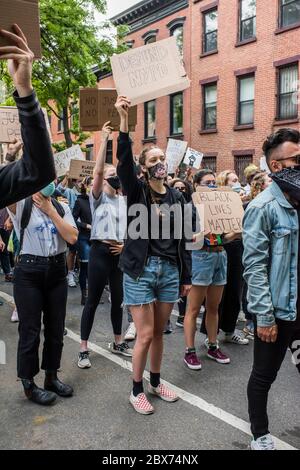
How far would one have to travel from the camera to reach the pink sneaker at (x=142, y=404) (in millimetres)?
3457

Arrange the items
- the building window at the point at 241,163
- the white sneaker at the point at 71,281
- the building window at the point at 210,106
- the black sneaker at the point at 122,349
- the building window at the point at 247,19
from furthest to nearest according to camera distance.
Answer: the building window at the point at 210,106, the building window at the point at 241,163, the building window at the point at 247,19, the white sneaker at the point at 71,281, the black sneaker at the point at 122,349

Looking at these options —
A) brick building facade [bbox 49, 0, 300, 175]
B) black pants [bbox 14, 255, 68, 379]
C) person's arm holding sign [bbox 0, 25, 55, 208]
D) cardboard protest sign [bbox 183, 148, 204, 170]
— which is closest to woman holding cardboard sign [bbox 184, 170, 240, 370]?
black pants [bbox 14, 255, 68, 379]

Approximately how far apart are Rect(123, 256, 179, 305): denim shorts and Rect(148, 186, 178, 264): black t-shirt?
52 mm

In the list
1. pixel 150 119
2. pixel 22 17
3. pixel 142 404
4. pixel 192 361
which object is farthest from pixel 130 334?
pixel 150 119

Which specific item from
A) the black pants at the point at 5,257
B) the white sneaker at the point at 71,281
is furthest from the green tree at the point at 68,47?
the white sneaker at the point at 71,281

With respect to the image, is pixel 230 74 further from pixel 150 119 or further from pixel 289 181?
pixel 289 181

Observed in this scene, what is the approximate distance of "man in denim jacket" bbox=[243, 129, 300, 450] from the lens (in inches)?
108

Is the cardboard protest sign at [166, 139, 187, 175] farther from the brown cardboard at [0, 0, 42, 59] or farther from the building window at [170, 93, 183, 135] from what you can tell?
the building window at [170, 93, 183, 135]

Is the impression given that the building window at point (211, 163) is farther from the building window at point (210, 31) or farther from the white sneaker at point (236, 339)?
the white sneaker at point (236, 339)

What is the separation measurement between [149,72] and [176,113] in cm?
1825

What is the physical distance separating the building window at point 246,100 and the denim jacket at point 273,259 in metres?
15.8

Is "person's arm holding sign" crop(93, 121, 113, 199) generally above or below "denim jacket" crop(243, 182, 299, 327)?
above
